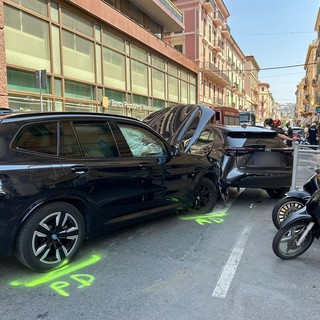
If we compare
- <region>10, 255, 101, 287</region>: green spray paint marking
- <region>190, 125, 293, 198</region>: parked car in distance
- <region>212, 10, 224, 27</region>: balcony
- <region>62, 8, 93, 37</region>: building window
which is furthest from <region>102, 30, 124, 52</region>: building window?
<region>212, 10, 224, 27</region>: balcony

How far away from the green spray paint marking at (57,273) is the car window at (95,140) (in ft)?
3.96

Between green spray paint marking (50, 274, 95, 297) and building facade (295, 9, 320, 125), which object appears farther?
building facade (295, 9, 320, 125)

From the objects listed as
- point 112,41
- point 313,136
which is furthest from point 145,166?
point 313,136

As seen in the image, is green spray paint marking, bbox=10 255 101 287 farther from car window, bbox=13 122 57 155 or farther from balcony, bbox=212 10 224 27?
balcony, bbox=212 10 224 27

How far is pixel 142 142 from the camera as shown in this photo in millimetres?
4668

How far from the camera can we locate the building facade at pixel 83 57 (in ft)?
35.6

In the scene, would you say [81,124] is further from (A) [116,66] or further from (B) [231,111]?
(B) [231,111]

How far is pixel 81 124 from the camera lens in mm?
3900

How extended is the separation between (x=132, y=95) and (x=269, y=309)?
626 inches

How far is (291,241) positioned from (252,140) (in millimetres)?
2787

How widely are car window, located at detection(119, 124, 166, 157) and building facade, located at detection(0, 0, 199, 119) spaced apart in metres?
5.31

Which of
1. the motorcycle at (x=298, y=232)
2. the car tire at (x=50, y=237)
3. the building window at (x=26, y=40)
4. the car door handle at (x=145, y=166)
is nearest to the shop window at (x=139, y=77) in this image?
the building window at (x=26, y=40)

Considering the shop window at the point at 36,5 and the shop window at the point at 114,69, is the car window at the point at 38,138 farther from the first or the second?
the shop window at the point at 114,69

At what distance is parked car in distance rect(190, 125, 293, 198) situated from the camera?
6.01 metres
